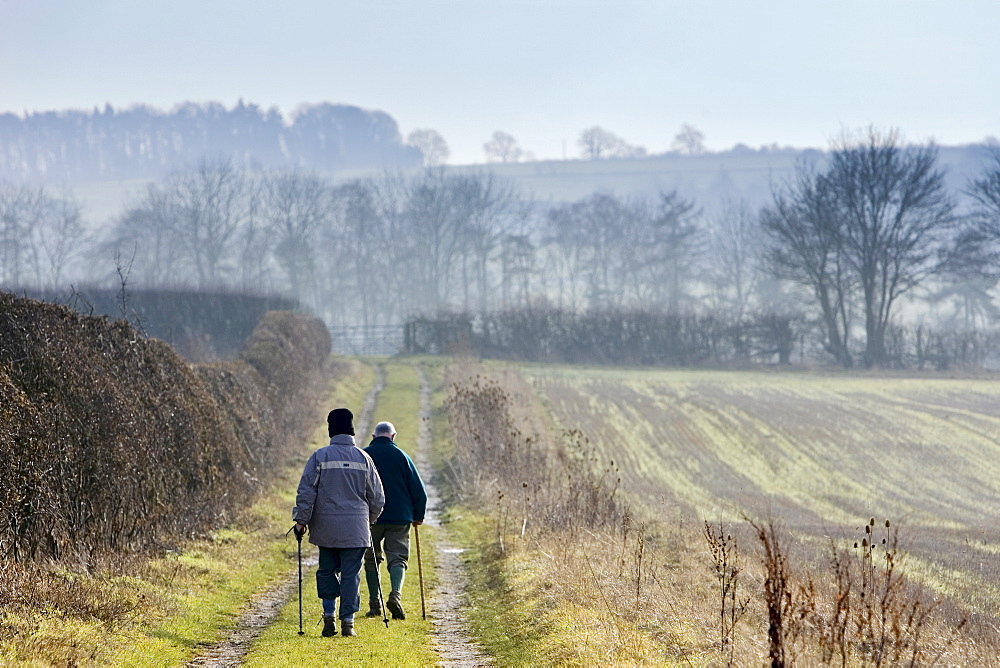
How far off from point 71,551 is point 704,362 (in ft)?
179

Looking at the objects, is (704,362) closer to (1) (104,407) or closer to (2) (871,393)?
(2) (871,393)

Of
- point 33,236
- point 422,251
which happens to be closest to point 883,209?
point 422,251

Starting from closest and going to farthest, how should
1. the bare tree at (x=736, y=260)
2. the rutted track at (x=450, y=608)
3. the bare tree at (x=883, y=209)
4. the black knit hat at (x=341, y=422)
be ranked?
the rutted track at (x=450, y=608) < the black knit hat at (x=341, y=422) < the bare tree at (x=883, y=209) < the bare tree at (x=736, y=260)

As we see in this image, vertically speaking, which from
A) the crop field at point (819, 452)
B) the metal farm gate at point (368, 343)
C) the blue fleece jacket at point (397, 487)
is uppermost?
the metal farm gate at point (368, 343)

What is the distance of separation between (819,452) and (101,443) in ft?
79.1

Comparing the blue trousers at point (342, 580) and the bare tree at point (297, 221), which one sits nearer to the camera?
the blue trousers at point (342, 580)

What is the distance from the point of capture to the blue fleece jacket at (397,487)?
42.1 feet

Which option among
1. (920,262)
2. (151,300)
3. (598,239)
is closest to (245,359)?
(151,300)

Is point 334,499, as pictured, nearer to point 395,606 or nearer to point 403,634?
point 403,634

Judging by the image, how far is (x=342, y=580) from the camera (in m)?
11.5

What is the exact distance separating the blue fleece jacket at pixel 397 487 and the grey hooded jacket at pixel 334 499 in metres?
1.35

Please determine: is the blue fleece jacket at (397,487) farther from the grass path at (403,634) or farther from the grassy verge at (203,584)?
the grassy verge at (203,584)

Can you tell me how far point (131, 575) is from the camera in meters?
13.0

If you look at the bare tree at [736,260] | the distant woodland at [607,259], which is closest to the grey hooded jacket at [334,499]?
the distant woodland at [607,259]
